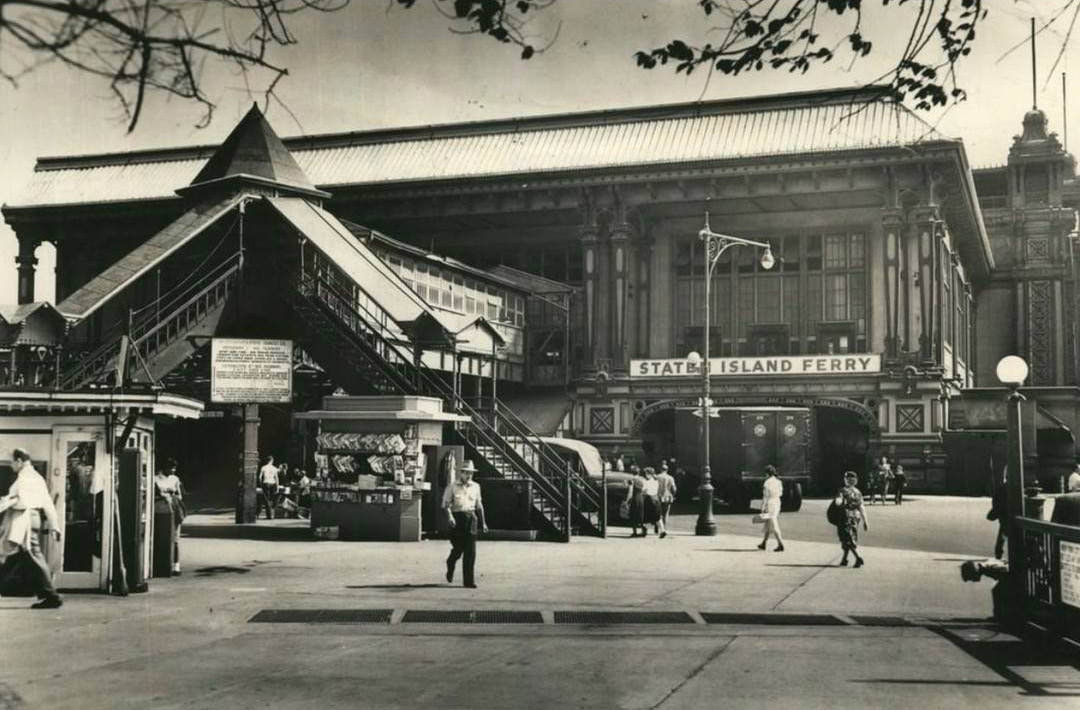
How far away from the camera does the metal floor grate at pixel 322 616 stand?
13.2 metres

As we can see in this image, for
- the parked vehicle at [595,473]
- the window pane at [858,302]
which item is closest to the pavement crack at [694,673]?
the parked vehicle at [595,473]

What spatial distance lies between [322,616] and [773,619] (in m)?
5.24

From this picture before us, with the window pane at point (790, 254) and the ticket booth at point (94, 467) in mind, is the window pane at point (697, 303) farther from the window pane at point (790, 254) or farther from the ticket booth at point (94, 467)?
the ticket booth at point (94, 467)

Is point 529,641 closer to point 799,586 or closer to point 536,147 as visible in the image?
point 799,586

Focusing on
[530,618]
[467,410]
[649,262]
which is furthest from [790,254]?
[530,618]

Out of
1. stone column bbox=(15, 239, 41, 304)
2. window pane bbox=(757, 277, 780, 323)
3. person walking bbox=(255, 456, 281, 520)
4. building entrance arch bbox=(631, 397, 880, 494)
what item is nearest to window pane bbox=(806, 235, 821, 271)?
window pane bbox=(757, 277, 780, 323)

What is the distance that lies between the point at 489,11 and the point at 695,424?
30595mm

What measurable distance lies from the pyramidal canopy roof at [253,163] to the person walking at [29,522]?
19.4 m

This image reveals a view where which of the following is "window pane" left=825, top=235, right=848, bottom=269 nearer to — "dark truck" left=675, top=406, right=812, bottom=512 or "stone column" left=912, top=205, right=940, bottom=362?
"stone column" left=912, top=205, right=940, bottom=362

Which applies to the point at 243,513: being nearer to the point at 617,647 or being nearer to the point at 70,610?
the point at 70,610

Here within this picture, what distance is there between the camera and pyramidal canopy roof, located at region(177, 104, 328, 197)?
32469mm

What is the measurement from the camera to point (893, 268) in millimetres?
44344

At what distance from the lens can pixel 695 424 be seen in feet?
122

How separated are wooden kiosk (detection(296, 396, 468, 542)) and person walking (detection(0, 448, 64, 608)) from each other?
10852 millimetres
